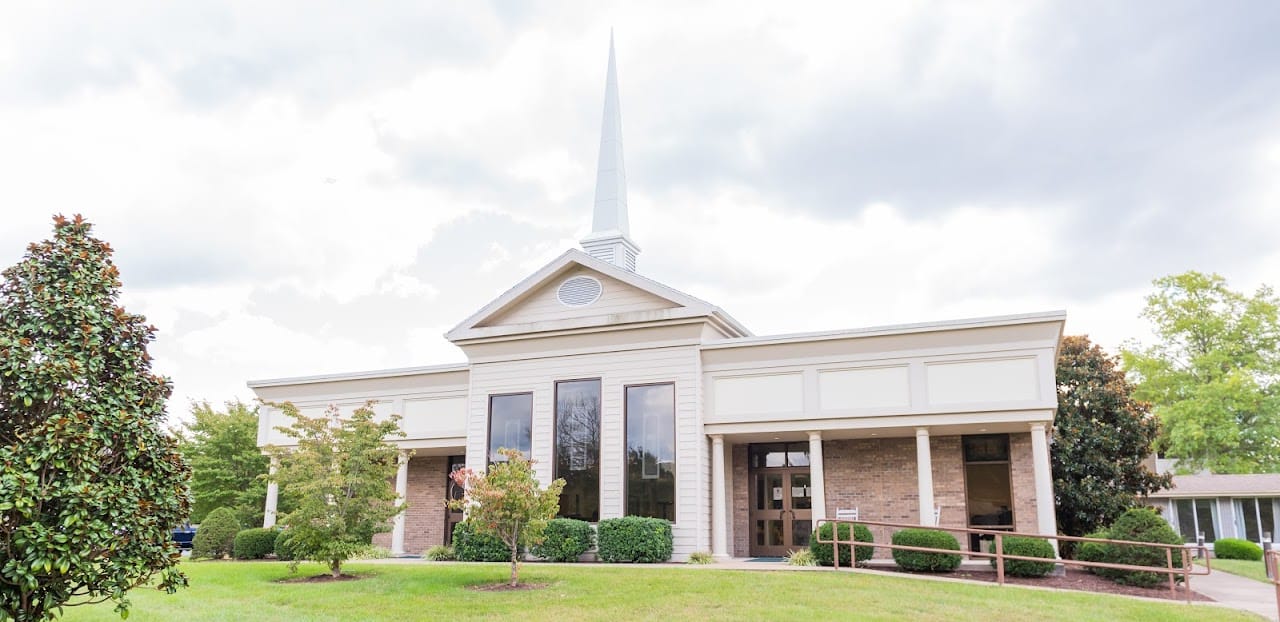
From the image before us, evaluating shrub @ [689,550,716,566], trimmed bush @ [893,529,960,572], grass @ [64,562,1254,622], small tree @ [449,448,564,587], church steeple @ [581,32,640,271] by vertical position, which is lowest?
grass @ [64,562,1254,622]

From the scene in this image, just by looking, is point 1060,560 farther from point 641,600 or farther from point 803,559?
point 641,600

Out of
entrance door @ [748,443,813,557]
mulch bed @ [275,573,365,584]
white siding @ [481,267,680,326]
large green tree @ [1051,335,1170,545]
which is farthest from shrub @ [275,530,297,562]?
large green tree @ [1051,335,1170,545]

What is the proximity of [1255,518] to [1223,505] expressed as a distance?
100cm

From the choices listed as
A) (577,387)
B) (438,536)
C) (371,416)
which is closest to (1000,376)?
(577,387)

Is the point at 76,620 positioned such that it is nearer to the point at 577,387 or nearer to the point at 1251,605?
the point at 577,387

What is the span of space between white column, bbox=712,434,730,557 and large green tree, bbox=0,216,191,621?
13.5 meters

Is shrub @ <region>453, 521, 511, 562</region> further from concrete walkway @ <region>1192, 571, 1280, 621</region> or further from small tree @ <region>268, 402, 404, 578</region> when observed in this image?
concrete walkway @ <region>1192, 571, 1280, 621</region>

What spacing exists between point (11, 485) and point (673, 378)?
1531cm

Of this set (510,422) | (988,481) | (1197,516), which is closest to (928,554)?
(988,481)

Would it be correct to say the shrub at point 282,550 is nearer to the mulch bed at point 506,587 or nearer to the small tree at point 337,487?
the small tree at point 337,487

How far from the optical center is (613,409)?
2202cm

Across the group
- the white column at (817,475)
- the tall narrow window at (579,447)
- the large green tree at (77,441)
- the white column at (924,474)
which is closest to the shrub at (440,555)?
the tall narrow window at (579,447)

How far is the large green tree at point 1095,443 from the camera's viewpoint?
23703 millimetres

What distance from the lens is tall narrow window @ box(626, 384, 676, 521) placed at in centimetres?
2111
